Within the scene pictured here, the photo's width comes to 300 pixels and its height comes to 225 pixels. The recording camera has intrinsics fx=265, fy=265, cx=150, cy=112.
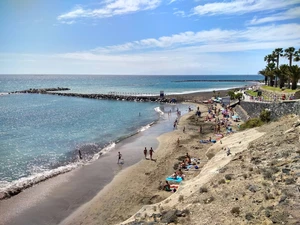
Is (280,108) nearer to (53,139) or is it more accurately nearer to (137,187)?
(137,187)

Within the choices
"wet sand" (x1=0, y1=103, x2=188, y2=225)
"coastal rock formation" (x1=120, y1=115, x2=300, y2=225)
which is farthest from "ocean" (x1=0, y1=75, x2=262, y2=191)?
"coastal rock formation" (x1=120, y1=115, x2=300, y2=225)

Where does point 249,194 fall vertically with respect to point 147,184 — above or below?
above

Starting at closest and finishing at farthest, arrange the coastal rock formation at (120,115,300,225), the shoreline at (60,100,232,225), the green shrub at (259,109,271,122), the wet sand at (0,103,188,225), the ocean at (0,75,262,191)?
the coastal rock formation at (120,115,300,225) → the shoreline at (60,100,232,225) → the wet sand at (0,103,188,225) → the ocean at (0,75,262,191) → the green shrub at (259,109,271,122)

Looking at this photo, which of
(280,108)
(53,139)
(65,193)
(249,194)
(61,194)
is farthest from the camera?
(53,139)

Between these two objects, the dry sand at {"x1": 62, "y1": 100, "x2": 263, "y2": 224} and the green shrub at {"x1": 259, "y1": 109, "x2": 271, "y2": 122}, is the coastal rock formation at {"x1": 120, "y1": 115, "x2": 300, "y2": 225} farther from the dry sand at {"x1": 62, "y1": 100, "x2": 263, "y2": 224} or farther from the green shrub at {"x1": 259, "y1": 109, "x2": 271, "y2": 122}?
the green shrub at {"x1": 259, "y1": 109, "x2": 271, "y2": 122}

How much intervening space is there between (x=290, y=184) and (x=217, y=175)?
4037mm

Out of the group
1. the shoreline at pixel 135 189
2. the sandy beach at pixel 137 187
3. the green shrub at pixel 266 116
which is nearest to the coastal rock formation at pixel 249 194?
the shoreline at pixel 135 189

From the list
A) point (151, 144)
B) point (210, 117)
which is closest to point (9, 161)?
point (151, 144)

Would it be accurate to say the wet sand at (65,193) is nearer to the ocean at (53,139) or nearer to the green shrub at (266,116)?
the ocean at (53,139)

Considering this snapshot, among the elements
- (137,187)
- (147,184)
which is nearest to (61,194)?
(137,187)

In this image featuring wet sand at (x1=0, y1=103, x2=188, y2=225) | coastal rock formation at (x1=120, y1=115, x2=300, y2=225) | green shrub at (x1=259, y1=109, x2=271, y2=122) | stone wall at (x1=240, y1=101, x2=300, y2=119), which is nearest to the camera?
coastal rock formation at (x1=120, y1=115, x2=300, y2=225)

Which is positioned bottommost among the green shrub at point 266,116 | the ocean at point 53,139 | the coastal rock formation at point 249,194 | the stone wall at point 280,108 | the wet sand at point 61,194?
the wet sand at point 61,194

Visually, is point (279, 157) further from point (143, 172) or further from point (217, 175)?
point (143, 172)

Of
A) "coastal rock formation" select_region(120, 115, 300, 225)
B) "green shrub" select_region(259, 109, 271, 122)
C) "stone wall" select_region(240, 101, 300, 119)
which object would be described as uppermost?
"stone wall" select_region(240, 101, 300, 119)
